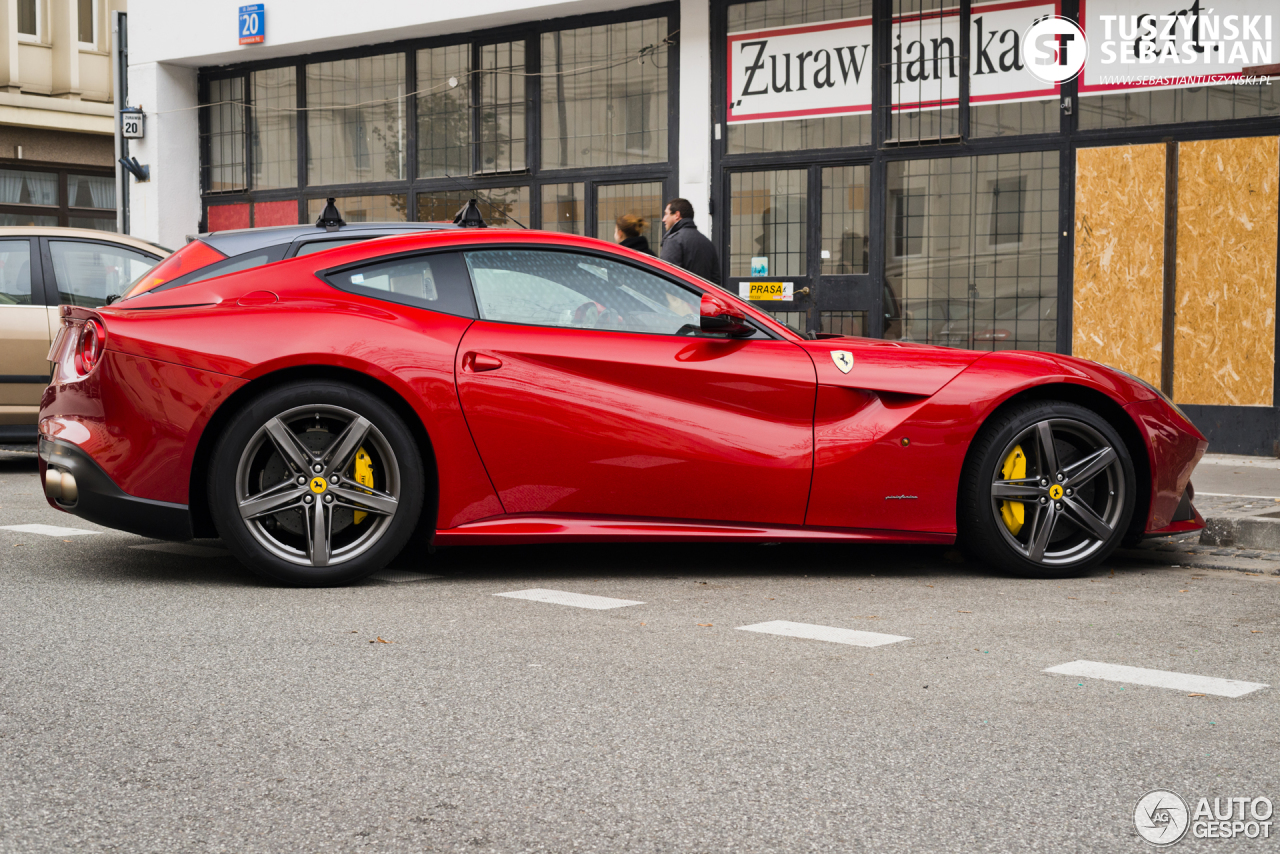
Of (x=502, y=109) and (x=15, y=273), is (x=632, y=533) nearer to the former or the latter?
(x=15, y=273)

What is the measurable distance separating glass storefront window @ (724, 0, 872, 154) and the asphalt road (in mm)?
6918

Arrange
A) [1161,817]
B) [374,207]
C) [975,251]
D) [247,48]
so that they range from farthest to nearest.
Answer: [247,48] → [374,207] → [975,251] → [1161,817]

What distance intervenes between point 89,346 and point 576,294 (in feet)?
6.07

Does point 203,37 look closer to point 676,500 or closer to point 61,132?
point 61,132

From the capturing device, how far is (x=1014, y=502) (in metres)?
5.56

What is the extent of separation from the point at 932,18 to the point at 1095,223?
2.19 m

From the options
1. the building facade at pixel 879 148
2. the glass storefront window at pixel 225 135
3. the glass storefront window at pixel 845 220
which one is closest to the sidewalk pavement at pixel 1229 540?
the building facade at pixel 879 148

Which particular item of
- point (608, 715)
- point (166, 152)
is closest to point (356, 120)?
point (166, 152)

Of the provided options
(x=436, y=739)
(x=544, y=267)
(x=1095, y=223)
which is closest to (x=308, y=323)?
(x=544, y=267)

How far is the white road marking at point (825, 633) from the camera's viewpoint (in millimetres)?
4328

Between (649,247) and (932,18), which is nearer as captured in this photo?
(932,18)

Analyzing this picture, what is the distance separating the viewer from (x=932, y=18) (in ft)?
36.7

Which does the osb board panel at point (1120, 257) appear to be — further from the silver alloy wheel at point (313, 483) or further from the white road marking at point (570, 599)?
the silver alloy wheel at point (313, 483)

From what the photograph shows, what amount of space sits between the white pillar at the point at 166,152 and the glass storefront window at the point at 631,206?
19.3 ft
